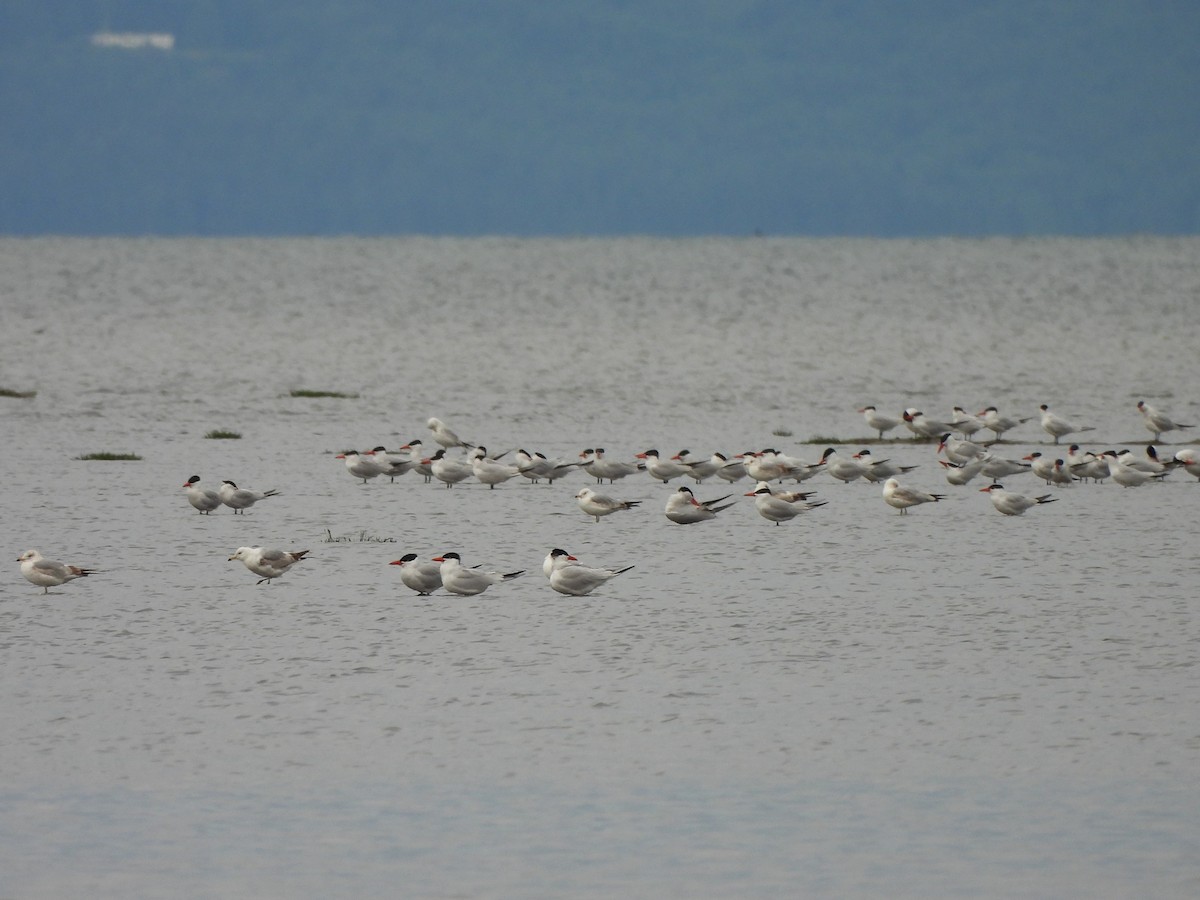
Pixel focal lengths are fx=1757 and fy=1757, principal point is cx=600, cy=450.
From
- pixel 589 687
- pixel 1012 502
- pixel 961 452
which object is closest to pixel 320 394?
pixel 961 452

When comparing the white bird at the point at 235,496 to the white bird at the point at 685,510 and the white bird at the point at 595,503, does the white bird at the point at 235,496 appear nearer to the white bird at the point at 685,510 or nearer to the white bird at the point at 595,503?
the white bird at the point at 595,503

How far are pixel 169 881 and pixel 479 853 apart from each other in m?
1.75

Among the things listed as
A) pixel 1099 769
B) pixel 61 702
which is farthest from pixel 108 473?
pixel 1099 769

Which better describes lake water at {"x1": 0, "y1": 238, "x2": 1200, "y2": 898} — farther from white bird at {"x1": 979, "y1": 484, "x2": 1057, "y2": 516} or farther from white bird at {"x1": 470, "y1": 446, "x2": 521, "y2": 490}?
white bird at {"x1": 979, "y1": 484, "x2": 1057, "y2": 516}

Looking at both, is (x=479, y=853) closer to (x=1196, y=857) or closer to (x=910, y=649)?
(x=1196, y=857)

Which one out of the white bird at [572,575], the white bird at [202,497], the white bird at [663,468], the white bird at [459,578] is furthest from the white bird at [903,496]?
the white bird at [202,497]

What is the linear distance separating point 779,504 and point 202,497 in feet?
24.2

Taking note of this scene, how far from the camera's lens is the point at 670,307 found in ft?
309

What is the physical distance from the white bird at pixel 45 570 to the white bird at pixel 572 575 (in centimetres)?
458

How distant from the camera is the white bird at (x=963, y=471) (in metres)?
25.4

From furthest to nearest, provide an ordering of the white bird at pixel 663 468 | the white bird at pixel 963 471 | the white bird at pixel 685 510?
the white bird at pixel 663 468, the white bird at pixel 963 471, the white bird at pixel 685 510

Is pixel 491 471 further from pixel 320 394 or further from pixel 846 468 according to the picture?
pixel 320 394

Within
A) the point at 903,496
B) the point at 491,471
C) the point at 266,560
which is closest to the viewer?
the point at 266,560

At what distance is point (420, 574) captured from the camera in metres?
17.4
